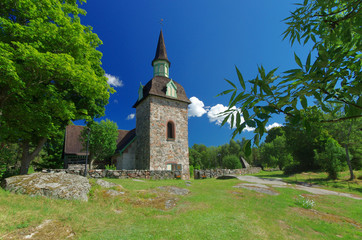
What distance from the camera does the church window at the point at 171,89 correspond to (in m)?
20.6

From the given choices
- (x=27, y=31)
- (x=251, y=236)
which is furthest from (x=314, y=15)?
(x=27, y=31)

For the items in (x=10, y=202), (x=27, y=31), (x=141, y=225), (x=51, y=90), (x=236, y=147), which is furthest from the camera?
(x=236, y=147)

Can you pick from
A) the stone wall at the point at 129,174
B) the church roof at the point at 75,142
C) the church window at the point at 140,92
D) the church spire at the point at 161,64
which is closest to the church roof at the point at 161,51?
the church spire at the point at 161,64

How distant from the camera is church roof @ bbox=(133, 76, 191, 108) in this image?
19.8m

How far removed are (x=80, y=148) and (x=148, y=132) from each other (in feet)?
31.2

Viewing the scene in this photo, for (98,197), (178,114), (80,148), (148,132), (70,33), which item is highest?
(70,33)

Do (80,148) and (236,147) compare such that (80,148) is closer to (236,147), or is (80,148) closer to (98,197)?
(98,197)

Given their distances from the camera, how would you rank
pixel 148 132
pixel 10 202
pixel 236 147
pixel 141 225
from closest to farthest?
pixel 141 225, pixel 10 202, pixel 148 132, pixel 236 147

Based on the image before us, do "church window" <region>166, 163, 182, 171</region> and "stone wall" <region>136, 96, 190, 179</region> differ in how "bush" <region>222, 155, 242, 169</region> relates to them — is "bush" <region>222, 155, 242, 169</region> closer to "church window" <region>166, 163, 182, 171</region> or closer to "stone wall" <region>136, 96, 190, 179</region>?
"stone wall" <region>136, 96, 190, 179</region>

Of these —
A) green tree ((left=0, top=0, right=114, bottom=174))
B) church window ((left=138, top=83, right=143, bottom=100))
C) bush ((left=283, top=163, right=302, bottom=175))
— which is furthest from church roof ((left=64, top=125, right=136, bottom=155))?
bush ((left=283, top=163, right=302, bottom=175))

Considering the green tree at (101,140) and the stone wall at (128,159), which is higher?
the green tree at (101,140)

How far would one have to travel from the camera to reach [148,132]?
18781 millimetres

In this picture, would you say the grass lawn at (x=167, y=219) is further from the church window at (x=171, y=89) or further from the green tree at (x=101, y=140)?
the church window at (x=171, y=89)

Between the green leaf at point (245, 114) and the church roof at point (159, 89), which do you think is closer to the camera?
the green leaf at point (245, 114)
